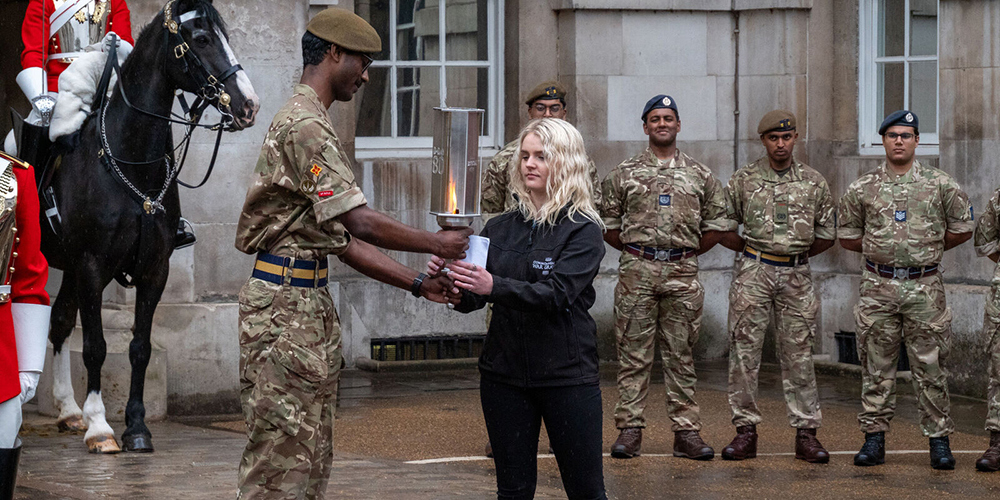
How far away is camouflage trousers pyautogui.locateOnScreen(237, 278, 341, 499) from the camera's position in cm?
468

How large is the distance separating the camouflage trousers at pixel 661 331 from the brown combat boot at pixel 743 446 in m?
0.23

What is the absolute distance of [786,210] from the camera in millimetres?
8219

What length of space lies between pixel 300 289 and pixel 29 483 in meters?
2.78

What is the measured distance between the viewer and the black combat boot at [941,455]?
25.3 ft

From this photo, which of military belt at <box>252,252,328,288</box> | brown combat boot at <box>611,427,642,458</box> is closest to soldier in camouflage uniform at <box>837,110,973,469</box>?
brown combat boot at <box>611,427,642,458</box>

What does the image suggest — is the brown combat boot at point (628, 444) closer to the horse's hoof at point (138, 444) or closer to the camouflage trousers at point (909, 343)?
the camouflage trousers at point (909, 343)

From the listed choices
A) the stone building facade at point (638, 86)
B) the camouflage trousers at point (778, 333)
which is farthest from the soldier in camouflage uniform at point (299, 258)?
the stone building facade at point (638, 86)

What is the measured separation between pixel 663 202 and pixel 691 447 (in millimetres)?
1435

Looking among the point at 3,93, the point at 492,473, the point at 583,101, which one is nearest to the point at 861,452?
the point at 492,473

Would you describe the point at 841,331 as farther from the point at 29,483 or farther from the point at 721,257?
the point at 29,483

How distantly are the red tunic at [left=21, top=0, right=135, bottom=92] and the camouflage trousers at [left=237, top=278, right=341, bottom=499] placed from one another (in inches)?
169

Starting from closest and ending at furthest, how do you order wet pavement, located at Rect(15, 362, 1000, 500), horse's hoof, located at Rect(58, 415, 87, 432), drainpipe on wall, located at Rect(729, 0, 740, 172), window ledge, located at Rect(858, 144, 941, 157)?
wet pavement, located at Rect(15, 362, 1000, 500), horse's hoof, located at Rect(58, 415, 87, 432), window ledge, located at Rect(858, 144, 941, 157), drainpipe on wall, located at Rect(729, 0, 740, 172)

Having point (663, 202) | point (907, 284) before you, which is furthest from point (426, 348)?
point (907, 284)

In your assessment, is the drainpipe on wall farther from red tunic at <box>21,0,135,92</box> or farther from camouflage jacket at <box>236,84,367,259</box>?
camouflage jacket at <box>236,84,367,259</box>
